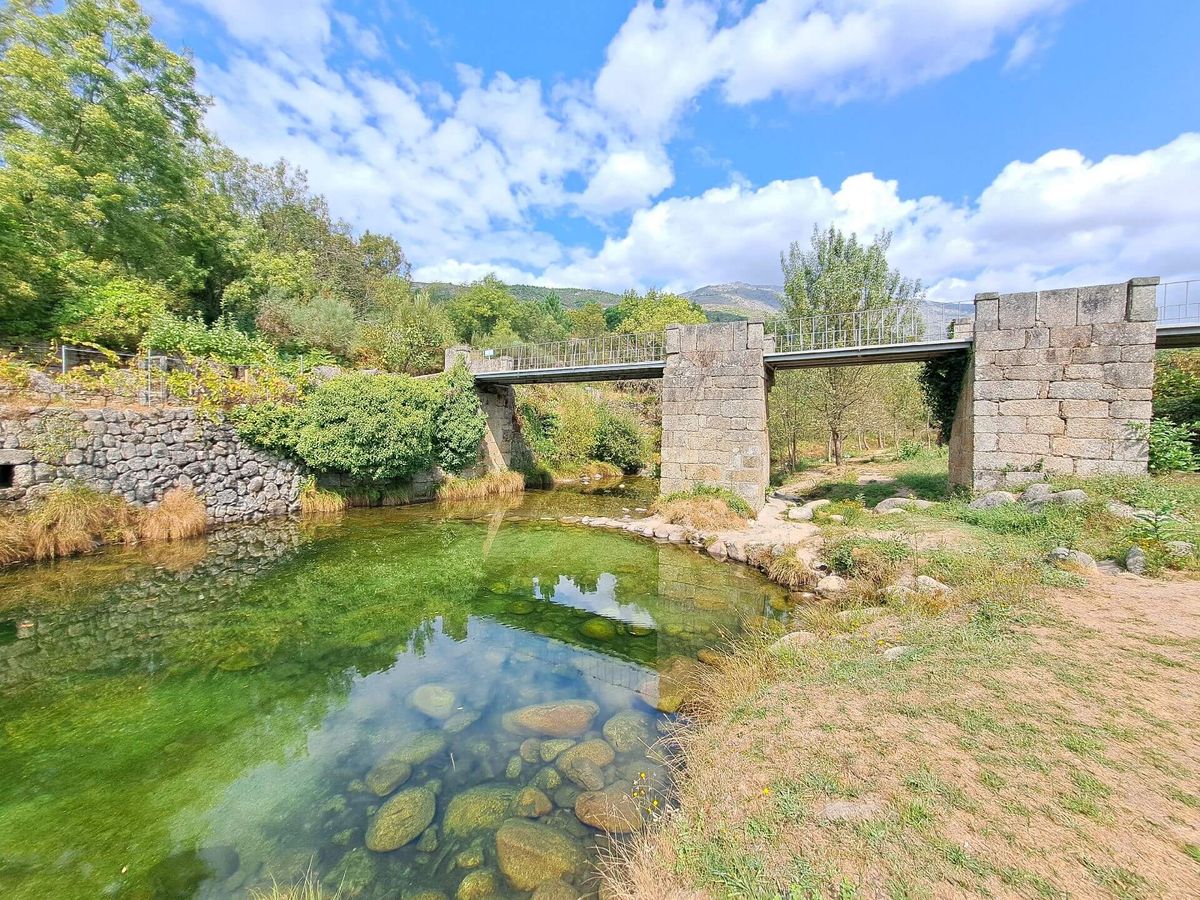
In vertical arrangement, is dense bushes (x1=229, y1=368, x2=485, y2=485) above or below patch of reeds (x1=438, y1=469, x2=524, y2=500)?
above

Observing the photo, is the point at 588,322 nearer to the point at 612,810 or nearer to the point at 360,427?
the point at 360,427

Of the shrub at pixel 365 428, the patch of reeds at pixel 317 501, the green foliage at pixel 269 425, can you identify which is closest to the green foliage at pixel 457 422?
the shrub at pixel 365 428

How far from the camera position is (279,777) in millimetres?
3656

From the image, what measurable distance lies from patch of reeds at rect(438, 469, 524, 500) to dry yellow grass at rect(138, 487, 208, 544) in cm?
642

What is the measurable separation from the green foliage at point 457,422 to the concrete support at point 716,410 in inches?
253

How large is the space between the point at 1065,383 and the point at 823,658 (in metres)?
8.73

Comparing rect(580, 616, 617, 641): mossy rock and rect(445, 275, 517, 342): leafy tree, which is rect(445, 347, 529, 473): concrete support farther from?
rect(445, 275, 517, 342): leafy tree

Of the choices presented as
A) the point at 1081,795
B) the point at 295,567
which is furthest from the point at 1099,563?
the point at 295,567

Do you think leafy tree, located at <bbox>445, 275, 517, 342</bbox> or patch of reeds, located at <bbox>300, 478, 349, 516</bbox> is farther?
leafy tree, located at <bbox>445, 275, 517, 342</bbox>

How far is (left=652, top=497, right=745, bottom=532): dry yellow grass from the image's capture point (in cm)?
1058

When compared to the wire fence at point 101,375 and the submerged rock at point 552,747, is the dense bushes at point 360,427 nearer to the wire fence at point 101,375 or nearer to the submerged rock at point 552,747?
the wire fence at point 101,375

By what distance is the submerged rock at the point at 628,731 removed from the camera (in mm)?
3975

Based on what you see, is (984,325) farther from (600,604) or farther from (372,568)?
(372,568)

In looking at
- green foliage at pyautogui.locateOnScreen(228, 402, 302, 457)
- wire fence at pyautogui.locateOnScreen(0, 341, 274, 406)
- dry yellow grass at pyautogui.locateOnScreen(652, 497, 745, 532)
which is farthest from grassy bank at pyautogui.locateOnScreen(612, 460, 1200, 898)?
wire fence at pyautogui.locateOnScreen(0, 341, 274, 406)
